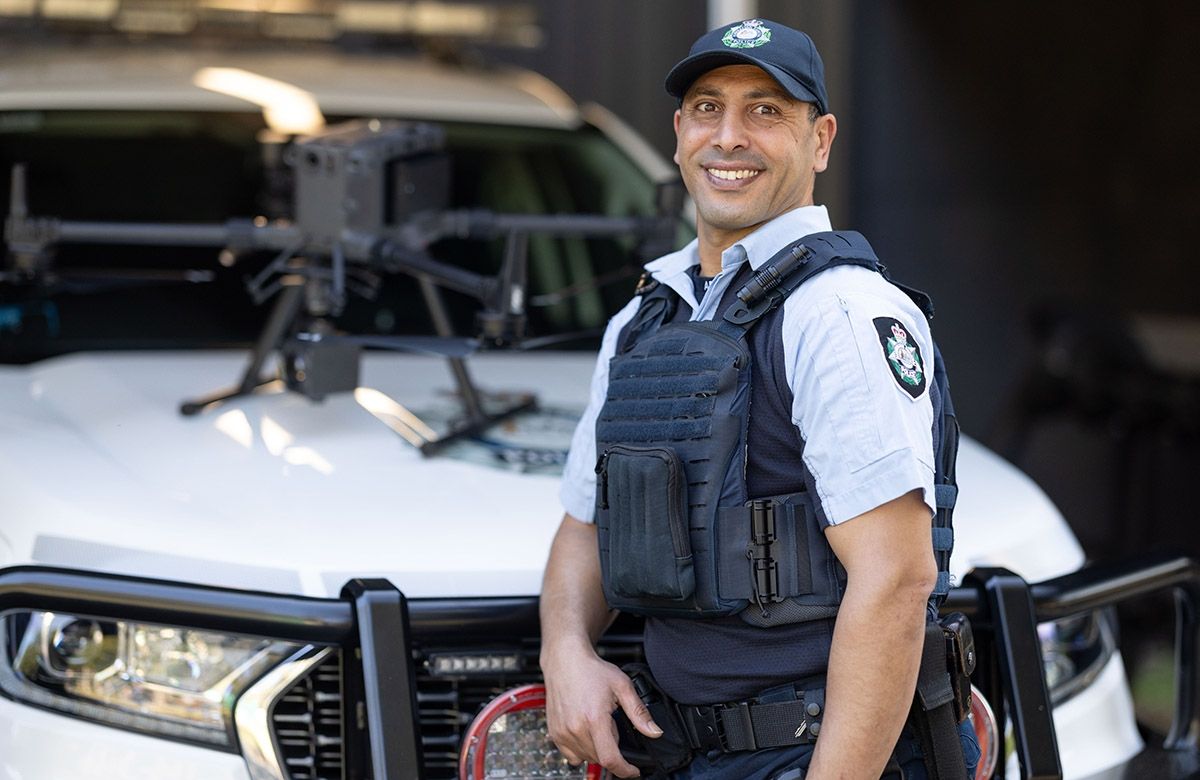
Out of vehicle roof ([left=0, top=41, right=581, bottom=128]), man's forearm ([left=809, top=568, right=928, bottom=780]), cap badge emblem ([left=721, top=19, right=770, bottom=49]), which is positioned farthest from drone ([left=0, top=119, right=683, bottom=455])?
man's forearm ([left=809, top=568, right=928, bottom=780])

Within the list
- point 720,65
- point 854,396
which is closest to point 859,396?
point 854,396

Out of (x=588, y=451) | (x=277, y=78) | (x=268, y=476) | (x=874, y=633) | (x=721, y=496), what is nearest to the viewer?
(x=874, y=633)

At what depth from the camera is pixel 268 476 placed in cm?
291

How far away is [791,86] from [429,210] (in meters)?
1.51

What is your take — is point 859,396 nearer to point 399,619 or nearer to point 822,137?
point 822,137

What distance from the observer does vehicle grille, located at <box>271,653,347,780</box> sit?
2.53m

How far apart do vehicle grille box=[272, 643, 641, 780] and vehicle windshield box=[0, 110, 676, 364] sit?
1.53 m

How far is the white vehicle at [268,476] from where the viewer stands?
8.13 ft

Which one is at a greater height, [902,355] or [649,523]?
[902,355]

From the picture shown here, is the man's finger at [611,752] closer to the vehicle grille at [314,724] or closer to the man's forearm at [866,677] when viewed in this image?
the man's forearm at [866,677]

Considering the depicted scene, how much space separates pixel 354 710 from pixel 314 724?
0.14 meters

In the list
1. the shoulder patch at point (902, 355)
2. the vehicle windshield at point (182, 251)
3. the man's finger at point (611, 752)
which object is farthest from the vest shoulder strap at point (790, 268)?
the vehicle windshield at point (182, 251)

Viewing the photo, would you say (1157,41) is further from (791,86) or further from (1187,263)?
(791,86)

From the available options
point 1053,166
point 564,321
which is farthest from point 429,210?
point 1053,166
